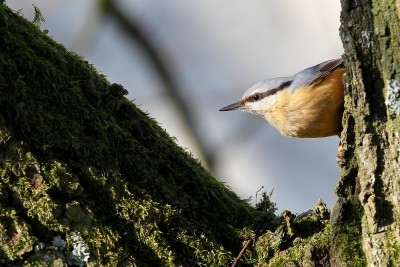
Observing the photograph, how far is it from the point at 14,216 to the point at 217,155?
393cm

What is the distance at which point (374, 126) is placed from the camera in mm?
2322

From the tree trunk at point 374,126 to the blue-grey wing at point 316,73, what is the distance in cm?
136

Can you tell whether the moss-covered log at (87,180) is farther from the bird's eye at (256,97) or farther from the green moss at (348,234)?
the bird's eye at (256,97)

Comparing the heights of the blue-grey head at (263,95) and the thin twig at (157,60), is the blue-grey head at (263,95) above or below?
below

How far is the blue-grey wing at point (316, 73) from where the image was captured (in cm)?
374

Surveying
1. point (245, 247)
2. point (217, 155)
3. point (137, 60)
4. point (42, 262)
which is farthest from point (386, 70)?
point (137, 60)

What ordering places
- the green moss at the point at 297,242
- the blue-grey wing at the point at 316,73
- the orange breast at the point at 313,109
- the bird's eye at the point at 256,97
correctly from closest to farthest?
1. the green moss at the point at 297,242
2. the orange breast at the point at 313,109
3. the blue-grey wing at the point at 316,73
4. the bird's eye at the point at 256,97

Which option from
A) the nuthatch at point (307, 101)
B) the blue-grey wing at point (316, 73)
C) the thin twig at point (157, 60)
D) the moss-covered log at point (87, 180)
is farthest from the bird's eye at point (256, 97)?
the thin twig at point (157, 60)

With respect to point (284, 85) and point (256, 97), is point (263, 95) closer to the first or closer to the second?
point (256, 97)

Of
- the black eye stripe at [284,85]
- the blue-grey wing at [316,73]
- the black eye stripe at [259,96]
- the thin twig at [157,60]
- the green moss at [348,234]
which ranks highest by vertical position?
the thin twig at [157,60]

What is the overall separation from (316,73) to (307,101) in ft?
0.58

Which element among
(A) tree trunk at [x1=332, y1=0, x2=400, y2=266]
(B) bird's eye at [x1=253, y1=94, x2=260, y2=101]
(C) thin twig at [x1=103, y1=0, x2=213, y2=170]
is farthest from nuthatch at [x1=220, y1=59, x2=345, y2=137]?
(C) thin twig at [x1=103, y1=0, x2=213, y2=170]

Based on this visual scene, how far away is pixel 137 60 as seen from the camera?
6.59 metres

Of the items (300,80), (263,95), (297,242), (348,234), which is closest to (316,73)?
(300,80)
